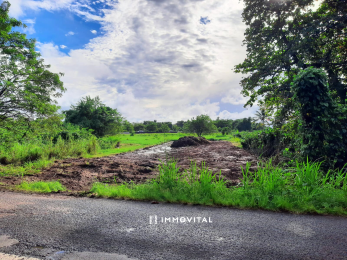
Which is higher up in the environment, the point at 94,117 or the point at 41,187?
the point at 94,117

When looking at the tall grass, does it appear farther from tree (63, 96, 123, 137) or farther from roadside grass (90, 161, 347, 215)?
tree (63, 96, 123, 137)

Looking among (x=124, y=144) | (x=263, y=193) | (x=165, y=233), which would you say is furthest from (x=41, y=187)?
(x=124, y=144)

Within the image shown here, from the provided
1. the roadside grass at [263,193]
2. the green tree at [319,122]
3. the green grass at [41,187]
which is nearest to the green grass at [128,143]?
the roadside grass at [263,193]

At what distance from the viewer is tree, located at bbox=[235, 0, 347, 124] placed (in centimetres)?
1406

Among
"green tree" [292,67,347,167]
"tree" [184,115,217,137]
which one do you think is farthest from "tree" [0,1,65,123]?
"tree" [184,115,217,137]

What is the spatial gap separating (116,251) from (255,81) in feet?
54.8

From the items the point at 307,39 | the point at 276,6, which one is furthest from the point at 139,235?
the point at 276,6

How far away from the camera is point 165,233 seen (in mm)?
3707

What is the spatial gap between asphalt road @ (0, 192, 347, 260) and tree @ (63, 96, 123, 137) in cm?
2799

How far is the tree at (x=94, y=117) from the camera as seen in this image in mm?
32062

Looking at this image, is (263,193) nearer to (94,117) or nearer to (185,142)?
(185,142)

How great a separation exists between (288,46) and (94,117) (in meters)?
26.2

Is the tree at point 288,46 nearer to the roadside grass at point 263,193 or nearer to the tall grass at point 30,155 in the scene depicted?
the roadside grass at point 263,193

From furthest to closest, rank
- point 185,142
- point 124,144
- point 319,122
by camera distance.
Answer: point 124,144 → point 185,142 → point 319,122
